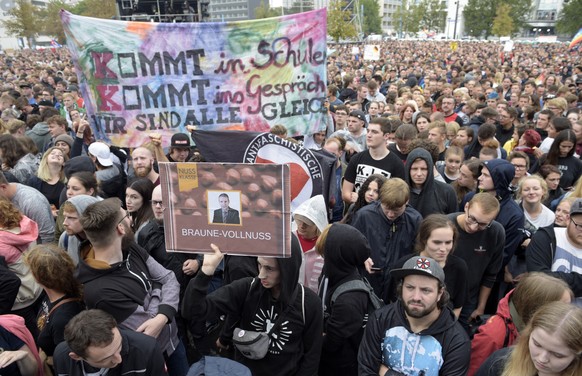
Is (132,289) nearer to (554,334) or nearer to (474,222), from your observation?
(554,334)

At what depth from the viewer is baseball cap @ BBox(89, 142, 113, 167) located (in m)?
4.93

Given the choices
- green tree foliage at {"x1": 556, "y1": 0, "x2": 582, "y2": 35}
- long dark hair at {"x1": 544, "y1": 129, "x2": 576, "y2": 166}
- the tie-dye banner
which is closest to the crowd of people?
the tie-dye banner

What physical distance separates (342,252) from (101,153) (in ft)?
11.4

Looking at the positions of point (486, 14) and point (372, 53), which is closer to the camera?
point (372, 53)

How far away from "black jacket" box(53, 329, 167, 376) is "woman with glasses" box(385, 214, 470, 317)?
1803 mm

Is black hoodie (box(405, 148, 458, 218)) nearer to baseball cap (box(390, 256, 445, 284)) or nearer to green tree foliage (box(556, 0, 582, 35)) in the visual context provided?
baseball cap (box(390, 256, 445, 284))

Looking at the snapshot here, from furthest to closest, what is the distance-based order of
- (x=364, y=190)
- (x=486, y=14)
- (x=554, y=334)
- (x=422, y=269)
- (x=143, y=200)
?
1. (x=486, y=14)
2. (x=364, y=190)
3. (x=143, y=200)
4. (x=422, y=269)
5. (x=554, y=334)

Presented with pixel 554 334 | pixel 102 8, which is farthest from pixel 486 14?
pixel 554 334

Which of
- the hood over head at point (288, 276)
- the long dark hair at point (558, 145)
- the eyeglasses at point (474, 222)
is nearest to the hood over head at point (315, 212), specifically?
the hood over head at point (288, 276)

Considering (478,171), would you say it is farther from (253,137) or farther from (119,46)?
(119,46)

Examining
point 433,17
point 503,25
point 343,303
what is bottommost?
point 343,303

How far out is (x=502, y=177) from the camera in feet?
13.2

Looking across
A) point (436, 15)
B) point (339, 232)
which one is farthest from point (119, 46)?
point (436, 15)

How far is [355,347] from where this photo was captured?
2.87m
